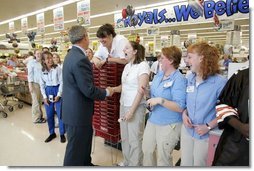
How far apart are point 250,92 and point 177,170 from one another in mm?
1030

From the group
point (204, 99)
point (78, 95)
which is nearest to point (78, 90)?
point (78, 95)

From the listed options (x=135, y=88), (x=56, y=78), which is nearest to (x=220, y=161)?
(x=135, y=88)

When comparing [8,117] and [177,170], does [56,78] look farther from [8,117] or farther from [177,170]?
[177,170]

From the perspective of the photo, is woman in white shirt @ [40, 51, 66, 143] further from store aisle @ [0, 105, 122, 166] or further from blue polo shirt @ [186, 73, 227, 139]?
blue polo shirt @ [186, 73, 227, 139]

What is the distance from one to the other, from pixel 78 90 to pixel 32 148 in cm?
214

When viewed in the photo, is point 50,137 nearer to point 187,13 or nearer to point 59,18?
point 187,13

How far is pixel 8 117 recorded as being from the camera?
585 cm

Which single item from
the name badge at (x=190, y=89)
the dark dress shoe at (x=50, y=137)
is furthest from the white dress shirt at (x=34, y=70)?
the name badge at (x=190, y=89)

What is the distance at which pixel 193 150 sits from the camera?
6.72 ft

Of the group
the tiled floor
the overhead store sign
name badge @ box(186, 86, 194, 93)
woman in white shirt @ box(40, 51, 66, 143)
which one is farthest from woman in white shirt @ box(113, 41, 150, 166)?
the overhead store sign

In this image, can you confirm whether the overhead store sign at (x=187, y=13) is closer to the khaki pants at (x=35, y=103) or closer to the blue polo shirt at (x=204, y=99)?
the blue polo shirt at (x=204, y=99)

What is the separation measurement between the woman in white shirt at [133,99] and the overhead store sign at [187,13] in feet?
11.5

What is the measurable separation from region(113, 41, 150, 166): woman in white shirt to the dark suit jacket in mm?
318

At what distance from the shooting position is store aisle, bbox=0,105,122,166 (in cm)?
346
